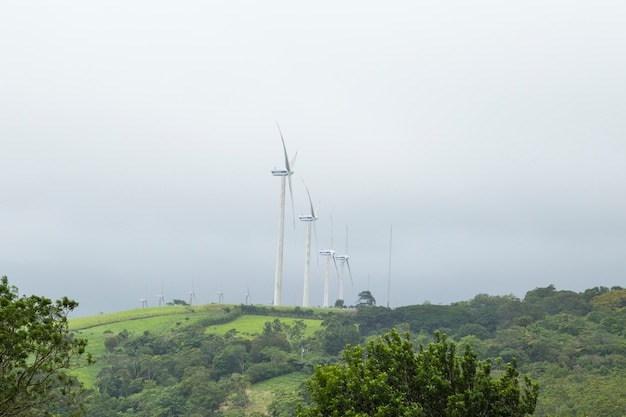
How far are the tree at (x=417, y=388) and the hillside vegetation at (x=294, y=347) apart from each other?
54642 mm

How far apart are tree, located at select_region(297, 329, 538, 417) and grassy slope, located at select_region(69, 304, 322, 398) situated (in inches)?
4488

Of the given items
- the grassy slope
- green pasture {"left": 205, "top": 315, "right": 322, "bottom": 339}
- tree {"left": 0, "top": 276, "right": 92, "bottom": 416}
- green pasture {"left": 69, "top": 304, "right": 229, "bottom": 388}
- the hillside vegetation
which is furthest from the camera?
green pasture {"left": 69, "top": 304, "right": 229, "bottom": 388}

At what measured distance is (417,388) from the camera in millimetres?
34281

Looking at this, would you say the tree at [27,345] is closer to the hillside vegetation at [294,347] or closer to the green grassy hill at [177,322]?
the hillside vegetation at [294,347]

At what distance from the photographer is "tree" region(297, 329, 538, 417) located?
32.7 meters

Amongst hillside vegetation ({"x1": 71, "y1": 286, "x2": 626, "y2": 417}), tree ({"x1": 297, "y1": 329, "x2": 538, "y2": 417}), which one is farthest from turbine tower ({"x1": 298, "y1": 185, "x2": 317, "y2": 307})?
tree ({"x1": 297, "y1": 329, "x2": 538, "y2": 417})

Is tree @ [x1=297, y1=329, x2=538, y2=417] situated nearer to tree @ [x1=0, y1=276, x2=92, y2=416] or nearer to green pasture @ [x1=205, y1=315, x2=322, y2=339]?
tree @ [x1=0, y1=276, x2=92, y2=416]

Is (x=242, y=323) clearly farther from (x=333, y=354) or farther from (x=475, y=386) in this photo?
(x=475, y=386)

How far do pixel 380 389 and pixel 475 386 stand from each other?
12.9 feet

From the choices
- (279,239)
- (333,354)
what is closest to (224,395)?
(333,354)

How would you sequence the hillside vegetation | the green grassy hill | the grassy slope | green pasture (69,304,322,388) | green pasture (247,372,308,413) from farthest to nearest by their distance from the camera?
green pasture (69,304,322,388), the grassy slope, the green grassy hill, green pasture (247,372,308,413), the hillside vegetation

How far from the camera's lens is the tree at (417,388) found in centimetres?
3269

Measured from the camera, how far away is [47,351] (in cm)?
3372

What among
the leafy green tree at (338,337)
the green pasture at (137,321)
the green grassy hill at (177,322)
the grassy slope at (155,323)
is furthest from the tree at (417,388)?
the green pasture at (137,321)
